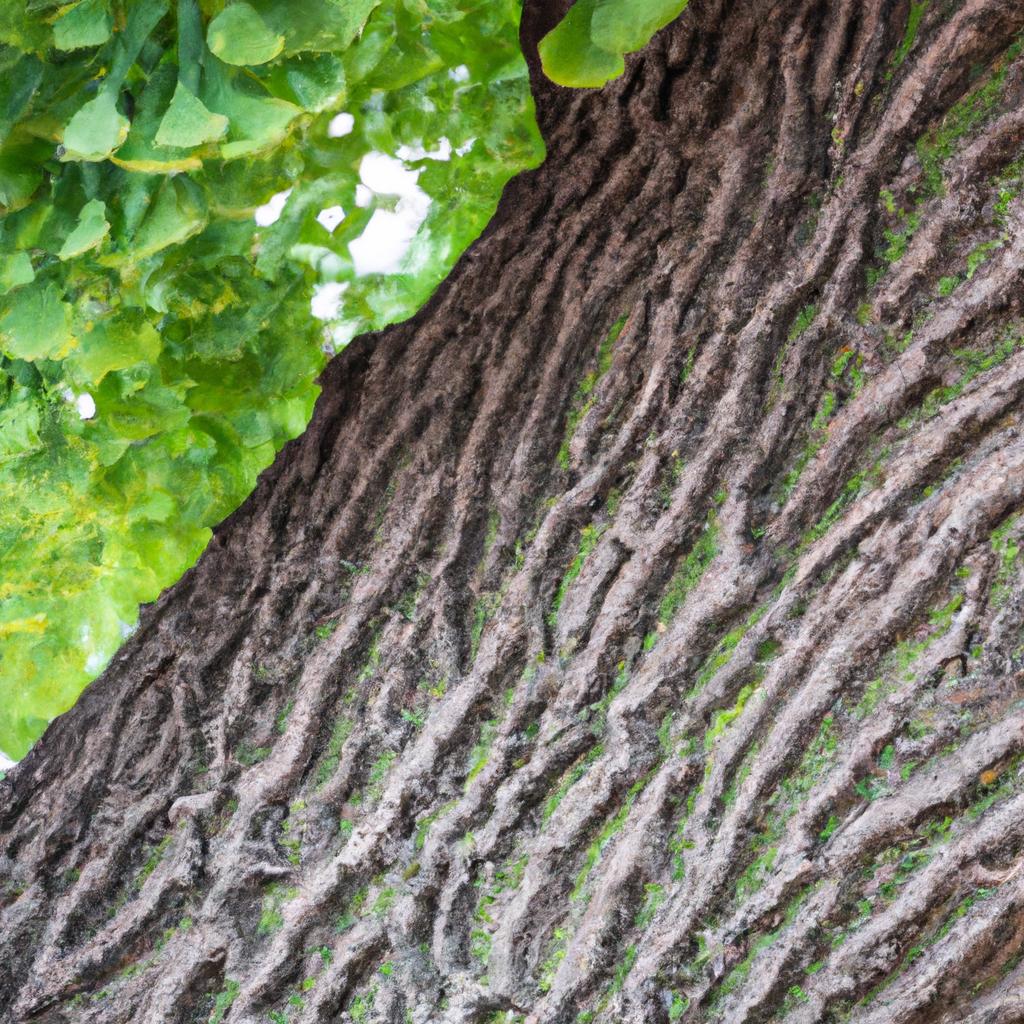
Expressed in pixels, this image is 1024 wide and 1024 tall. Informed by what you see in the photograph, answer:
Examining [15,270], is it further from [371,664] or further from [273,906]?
[273,906]

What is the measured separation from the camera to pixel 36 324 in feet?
4.15

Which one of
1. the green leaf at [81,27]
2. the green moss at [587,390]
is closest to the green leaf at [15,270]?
the green leaf at [81,27]

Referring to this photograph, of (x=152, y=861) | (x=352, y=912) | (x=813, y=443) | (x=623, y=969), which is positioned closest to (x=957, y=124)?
(x=813, y=443)

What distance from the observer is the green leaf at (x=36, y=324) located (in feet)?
4.14

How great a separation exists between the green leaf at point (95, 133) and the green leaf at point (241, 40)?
0.12 m

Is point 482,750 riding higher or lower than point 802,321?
lower

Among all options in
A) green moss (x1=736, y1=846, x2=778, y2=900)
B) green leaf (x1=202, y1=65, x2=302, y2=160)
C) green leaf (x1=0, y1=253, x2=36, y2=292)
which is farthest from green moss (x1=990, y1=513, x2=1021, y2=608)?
green leaf (x1=0, y1=253, x2=36, y2=292)

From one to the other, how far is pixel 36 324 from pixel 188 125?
13.7 inches

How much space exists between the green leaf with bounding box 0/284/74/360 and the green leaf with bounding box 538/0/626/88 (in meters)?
0.63

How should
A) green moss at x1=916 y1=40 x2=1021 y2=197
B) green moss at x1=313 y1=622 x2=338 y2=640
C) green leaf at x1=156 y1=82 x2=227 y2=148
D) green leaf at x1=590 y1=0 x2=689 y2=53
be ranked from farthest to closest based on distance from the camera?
green moss at x1=313 y1=622 x2=338 y2=640 → green moss at x1=916 y1=40 x2=1021 y2=197 → green leaf at x1=590 y1=0 x2=689 y2=53 → green leaf at x1=156 y1=82 x2=227 y2=148

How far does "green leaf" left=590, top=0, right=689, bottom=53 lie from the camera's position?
1.17m

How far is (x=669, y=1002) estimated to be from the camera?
1.11 metres

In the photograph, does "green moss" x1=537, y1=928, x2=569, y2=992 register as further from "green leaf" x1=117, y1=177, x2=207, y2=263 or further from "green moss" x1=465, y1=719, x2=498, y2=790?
"green leaf" x1=117, y1=177, x2=207, y2=263

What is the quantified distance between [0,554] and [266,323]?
0.49 meters
